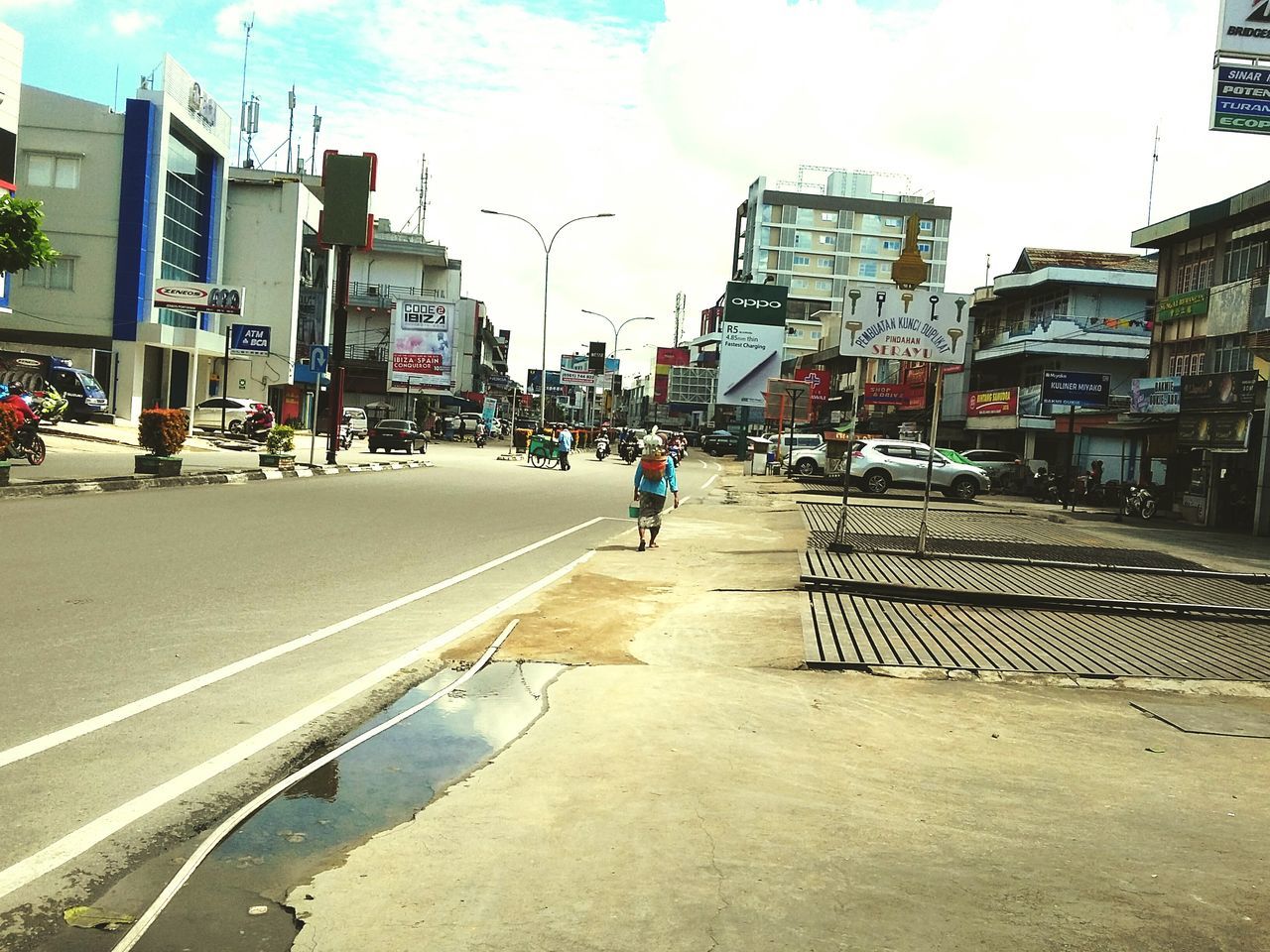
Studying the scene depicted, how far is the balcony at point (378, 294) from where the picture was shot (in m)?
92.4

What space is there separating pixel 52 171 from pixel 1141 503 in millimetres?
41799

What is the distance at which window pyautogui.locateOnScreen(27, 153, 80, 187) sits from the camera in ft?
148

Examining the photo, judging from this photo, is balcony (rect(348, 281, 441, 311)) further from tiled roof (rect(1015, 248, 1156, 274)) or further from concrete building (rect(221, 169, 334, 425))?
tiled roof (rect(1015, 248, 1156, 274))

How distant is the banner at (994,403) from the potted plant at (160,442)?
36.2m

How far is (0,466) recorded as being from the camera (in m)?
18.4

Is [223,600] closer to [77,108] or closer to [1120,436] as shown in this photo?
[1120,436]

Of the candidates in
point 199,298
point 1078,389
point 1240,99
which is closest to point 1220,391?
point 1078,389

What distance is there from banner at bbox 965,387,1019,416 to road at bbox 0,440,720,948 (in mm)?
35437

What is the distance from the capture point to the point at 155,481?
2186 centimetres

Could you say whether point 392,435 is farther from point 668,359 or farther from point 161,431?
point 668,359

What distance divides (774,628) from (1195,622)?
454 cm

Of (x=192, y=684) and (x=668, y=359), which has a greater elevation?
(x=668, y=359)

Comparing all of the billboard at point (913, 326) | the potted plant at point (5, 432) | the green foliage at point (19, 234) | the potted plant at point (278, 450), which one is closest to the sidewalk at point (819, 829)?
the billboard at point (913, 326)

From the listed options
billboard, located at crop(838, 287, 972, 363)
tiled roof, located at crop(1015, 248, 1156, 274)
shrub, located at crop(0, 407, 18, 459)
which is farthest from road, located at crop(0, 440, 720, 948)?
tiled roof, located at crop(1015, 248, 1156, 274)
